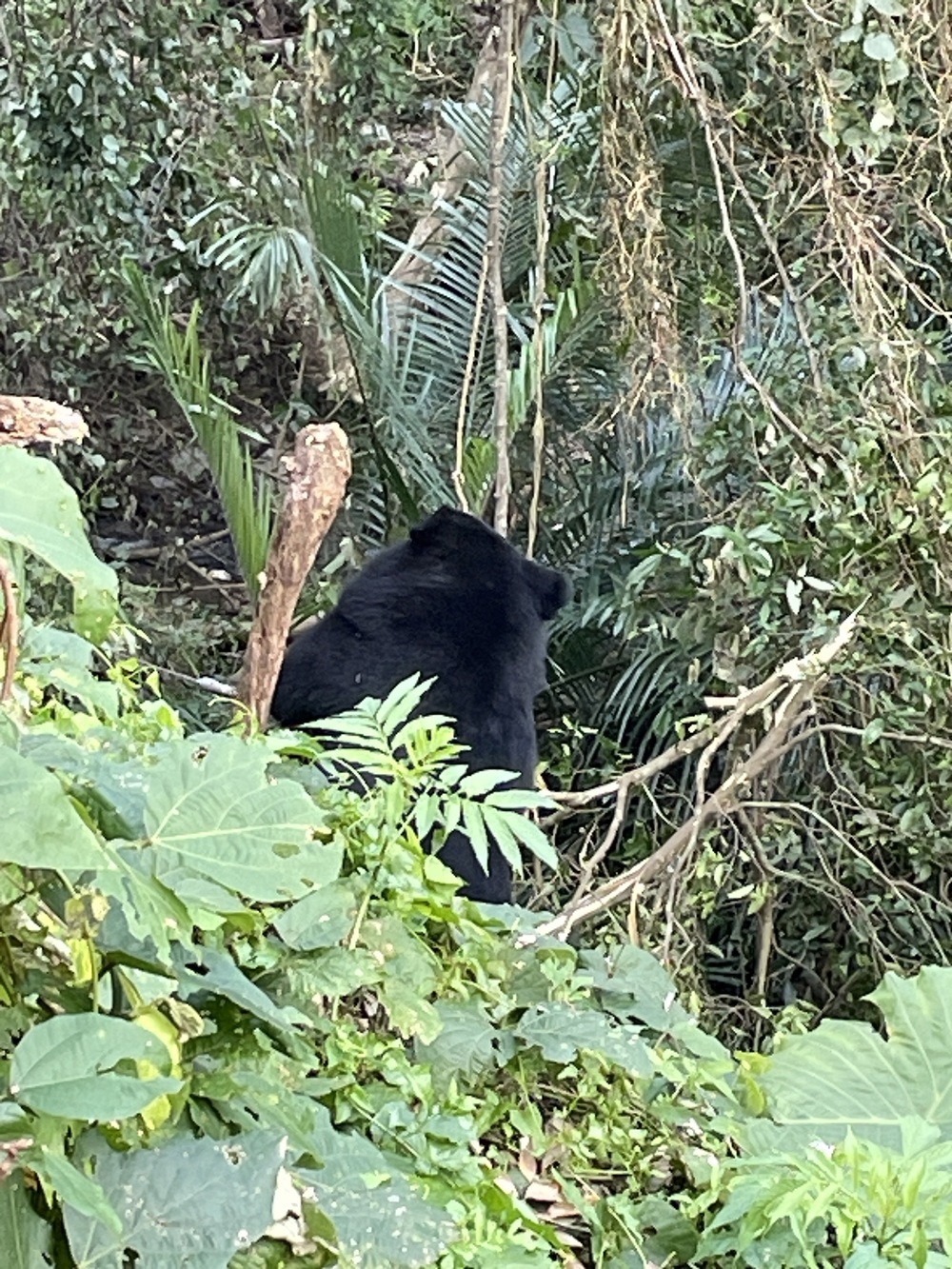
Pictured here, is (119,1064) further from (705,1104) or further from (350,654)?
(350,654)

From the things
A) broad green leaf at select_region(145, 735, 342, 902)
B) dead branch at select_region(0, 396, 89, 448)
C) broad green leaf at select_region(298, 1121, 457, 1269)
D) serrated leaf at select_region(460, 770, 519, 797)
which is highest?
dead branch at select_region(0, 396, 89, 448)

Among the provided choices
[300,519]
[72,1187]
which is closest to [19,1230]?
[72,1187]

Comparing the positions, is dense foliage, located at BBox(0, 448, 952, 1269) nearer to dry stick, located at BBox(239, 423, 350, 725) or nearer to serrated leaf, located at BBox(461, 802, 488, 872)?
serrated leaf, located at BBox(461, 802, 488, 872)

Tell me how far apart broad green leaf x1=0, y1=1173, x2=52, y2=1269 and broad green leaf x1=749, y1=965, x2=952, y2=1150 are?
117 cm

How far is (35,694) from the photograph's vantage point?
193 cm

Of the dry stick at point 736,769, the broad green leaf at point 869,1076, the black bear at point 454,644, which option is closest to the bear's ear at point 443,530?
the black bear at point 454,644

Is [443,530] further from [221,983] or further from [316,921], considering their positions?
[221,983]

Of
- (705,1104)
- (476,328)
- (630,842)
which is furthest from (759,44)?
(705,1104)

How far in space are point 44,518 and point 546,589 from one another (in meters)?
2.98

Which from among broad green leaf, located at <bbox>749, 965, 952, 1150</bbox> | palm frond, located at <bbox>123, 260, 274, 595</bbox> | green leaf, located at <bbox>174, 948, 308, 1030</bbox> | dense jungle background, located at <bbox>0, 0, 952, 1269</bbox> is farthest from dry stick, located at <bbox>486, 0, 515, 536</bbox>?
green leaf, located at <bbox>174, 948, 308, 1030</bbox>

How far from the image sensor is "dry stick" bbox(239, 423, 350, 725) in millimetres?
2715

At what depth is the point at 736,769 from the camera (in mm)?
3863

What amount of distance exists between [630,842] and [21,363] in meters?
3.45

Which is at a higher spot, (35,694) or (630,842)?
(35,694)
